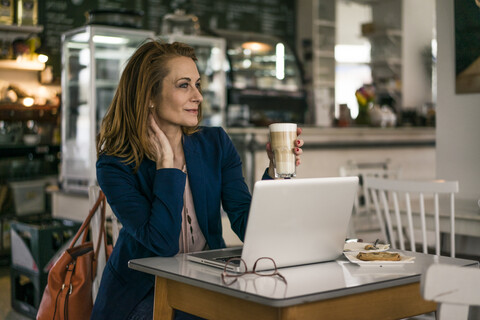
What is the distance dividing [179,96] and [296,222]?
0.74 metres

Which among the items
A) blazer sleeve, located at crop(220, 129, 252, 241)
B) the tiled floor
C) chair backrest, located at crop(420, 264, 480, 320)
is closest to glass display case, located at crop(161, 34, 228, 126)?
the tiled floor

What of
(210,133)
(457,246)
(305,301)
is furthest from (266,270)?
(457,246)

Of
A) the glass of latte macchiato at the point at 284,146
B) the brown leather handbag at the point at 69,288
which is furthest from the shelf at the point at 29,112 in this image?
the glass of latte macchiato at the point at 284,146

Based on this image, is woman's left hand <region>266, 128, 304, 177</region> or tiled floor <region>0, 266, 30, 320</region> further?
tiled floor <region>0, 266, 30, 320</region>

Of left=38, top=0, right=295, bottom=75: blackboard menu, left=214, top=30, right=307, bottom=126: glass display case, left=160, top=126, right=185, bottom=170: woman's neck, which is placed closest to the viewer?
left=160, top=126, right=185, bottom=170: woman's neck

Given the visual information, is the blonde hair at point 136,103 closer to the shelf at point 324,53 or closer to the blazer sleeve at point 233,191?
the blazer sleeve at point 233,191

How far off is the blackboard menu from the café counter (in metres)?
2.09

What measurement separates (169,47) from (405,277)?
115 centimetres

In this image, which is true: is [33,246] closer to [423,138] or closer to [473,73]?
[473,73]

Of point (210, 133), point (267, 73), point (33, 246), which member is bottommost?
point (33, 246)

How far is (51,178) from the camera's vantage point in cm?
620

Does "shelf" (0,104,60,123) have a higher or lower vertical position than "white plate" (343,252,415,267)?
higher

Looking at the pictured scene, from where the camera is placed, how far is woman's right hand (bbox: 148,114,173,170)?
1.96 m

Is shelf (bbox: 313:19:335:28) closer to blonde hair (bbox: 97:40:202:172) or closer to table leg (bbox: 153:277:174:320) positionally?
blonde hair (bbox: 97:40:202:172)
